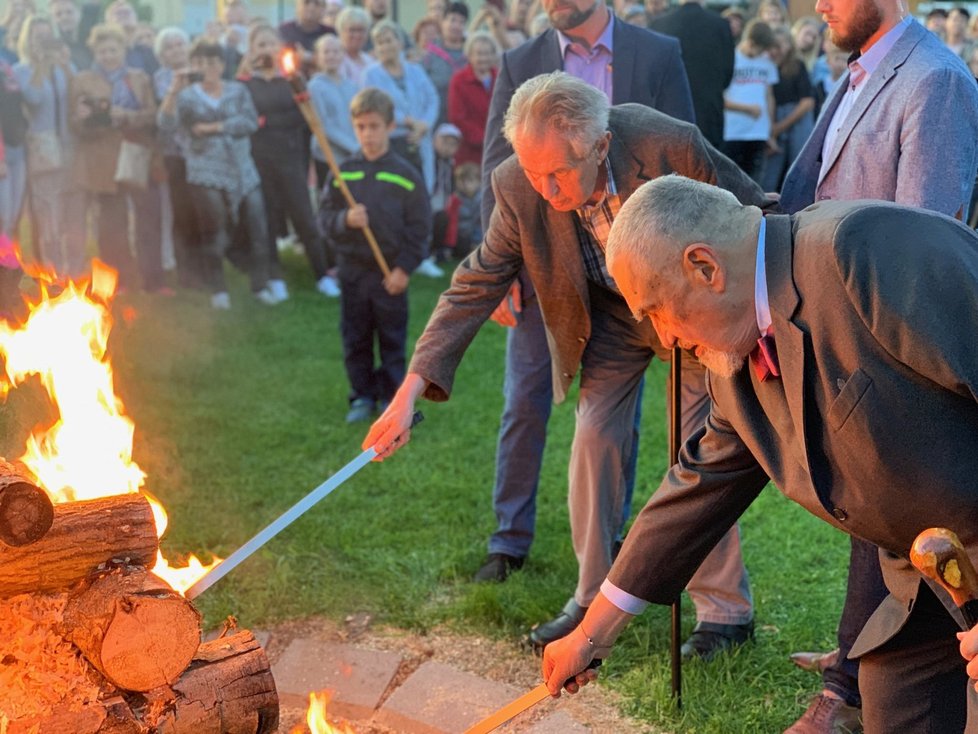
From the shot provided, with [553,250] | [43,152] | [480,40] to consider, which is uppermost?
[553,250]

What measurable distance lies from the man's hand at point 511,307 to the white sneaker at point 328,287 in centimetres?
591

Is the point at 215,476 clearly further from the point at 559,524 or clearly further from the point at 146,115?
the point at 146,115

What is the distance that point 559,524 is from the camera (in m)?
5.32

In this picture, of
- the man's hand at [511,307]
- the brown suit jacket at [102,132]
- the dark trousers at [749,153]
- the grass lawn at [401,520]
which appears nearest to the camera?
the grass lawn at [401,520]

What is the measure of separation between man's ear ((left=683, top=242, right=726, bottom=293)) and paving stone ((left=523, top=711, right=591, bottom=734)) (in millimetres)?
1889

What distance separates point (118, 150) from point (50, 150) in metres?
0.61

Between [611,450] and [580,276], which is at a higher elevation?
[580,276]

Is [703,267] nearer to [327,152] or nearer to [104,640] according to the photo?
[104,640]

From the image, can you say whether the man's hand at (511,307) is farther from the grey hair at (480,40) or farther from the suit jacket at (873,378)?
the grey hair at (480,40)

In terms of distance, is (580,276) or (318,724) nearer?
(318,724)

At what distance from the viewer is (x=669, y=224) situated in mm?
2291

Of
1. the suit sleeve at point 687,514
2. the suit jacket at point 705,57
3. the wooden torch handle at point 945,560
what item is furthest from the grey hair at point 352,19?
the wooden torch handle at point 945,560

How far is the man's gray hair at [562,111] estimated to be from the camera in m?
3.39

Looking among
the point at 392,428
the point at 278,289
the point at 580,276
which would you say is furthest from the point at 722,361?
the point at 278,289
